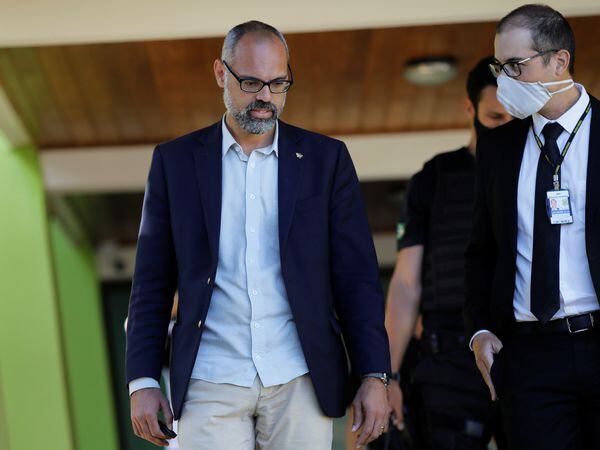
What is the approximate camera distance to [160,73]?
7.90 m

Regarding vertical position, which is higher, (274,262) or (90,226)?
(90,226)

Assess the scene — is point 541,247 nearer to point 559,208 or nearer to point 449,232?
point 559,208

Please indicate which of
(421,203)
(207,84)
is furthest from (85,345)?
(421,203)

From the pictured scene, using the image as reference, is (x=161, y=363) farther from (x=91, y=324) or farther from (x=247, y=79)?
(x=91, y=324)

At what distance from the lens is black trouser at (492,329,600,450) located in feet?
11.0

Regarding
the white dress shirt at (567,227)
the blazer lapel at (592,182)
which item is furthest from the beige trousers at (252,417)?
the blazer lapel at (592,182)

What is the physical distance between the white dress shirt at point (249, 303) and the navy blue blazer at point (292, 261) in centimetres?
4

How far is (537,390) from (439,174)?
1.53 metres

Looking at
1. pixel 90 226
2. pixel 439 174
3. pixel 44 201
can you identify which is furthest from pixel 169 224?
pixel 90 226

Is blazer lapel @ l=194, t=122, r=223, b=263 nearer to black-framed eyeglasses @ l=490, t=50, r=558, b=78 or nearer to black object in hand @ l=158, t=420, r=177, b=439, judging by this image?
black object in hand @ l=158, t=420, r=177, b=439

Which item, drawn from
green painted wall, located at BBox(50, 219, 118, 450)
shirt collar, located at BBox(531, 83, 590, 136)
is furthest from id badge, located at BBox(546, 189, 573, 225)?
green painted wall, located at BBox(50, 219, 118, 450)

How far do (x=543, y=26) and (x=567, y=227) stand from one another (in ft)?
2.08

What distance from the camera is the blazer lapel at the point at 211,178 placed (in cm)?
348

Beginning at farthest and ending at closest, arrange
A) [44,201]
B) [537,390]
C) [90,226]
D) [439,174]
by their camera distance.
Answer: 1. [90,226]
2. [44,201]
3. [439,174]
4. [537,390]
